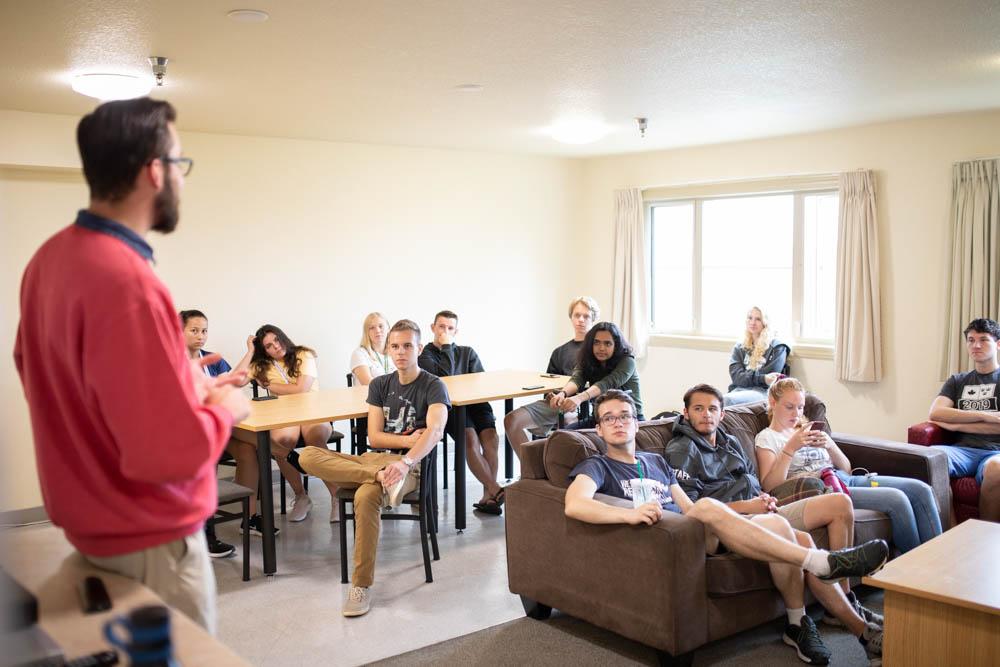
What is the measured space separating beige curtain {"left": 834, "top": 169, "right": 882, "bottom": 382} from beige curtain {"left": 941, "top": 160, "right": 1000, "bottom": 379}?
1.69 ft

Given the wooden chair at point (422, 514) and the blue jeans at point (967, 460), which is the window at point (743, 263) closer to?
the blue jeans at point (967, 460)

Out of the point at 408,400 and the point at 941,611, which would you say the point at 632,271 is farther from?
the point at 941,611

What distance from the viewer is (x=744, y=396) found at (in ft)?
21.0

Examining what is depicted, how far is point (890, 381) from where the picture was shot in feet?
21.4

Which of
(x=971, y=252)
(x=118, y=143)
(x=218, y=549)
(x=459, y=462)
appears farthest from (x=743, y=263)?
(x=118, y=143)

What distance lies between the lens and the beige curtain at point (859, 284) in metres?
6.52

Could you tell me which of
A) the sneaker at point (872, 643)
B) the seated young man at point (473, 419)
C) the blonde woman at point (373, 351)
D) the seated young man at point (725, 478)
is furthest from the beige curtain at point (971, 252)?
the blonde woman at point (373, 351)

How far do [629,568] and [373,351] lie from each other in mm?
3236

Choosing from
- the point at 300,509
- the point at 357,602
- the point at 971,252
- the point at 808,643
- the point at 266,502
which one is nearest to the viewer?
the point at 808,643

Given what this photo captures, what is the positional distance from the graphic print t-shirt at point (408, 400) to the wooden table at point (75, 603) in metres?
2.89

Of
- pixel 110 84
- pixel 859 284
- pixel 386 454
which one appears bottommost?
pixel 386 454

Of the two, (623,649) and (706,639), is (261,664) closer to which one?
(623,649)

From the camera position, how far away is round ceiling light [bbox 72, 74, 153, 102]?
4422 millimetres

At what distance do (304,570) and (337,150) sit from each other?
369 centimetres
